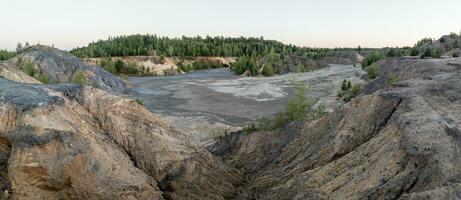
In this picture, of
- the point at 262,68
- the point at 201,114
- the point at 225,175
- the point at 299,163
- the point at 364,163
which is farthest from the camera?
the point at 262,68

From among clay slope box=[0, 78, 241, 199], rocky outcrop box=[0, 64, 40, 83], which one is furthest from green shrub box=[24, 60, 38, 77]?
clay slope box=[0, 78, 241, 199]

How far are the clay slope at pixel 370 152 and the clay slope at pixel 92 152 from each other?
2590mm

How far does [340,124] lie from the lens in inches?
680

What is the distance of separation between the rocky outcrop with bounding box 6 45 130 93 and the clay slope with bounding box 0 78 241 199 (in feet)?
124

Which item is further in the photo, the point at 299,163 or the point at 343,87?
the point at 343,87

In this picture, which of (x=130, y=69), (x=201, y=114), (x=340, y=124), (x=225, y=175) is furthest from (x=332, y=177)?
(x=130, y=69)

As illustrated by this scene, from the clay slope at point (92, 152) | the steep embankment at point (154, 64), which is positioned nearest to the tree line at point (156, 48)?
the steep embankment at point (154, 64)

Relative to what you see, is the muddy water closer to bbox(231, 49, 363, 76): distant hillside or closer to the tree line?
bbox(231, 49, 363, 76): distant hillside

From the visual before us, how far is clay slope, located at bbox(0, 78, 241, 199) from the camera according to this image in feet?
44.5

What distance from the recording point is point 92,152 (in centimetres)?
1430

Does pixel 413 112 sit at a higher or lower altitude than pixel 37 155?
higher

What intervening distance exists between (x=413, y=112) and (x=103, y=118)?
11677 mm

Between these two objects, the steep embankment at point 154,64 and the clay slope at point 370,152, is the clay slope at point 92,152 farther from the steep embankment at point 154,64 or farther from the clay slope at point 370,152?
the steep embankment at point 154,64

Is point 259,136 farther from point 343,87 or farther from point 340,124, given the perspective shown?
point 343,87
